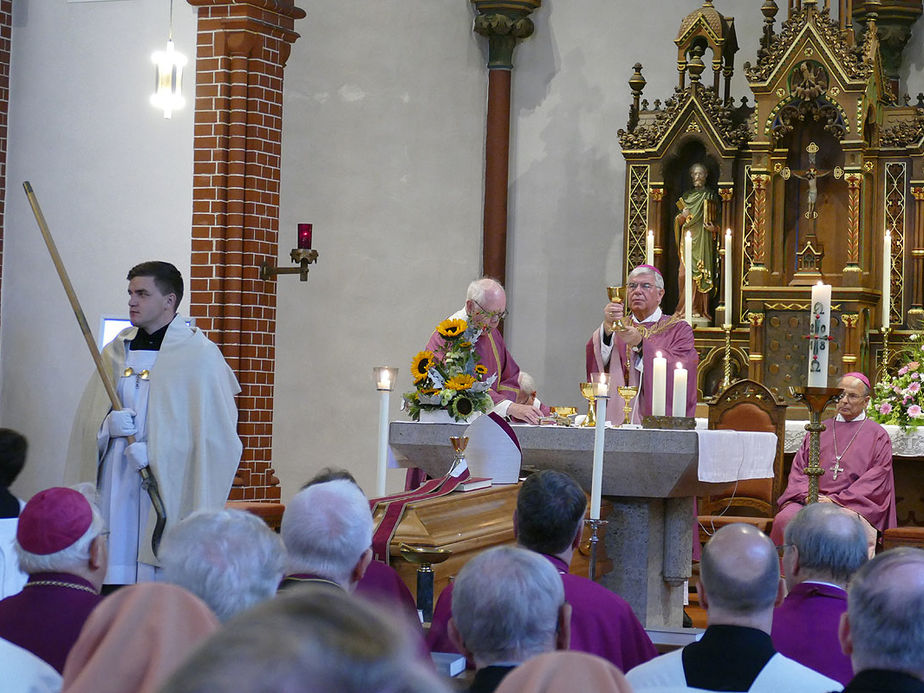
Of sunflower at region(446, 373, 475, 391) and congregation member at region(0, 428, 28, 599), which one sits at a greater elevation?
sunflower at region(446, 373, 475, 391)

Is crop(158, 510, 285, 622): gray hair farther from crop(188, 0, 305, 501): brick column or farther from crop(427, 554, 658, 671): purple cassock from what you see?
crop(188, 0, 305, 501): brick column

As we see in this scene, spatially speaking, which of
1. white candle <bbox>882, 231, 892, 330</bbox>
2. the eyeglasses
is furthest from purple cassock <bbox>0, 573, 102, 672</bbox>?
white candle <bbox>882, 231, 892, 330</bbox>

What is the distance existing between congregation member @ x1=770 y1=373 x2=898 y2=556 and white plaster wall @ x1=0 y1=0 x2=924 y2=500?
10.8 ft

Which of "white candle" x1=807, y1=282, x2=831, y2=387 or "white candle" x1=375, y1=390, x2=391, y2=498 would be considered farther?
"white candle" x1=807, y1=282, x2=831, y2=387

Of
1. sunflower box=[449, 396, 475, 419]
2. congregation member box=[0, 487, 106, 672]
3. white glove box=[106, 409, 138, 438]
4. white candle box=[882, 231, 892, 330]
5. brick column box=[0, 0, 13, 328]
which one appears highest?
brick column box=[0, 0, 13, 328]

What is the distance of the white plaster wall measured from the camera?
27.9 feet

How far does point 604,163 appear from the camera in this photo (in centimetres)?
1147

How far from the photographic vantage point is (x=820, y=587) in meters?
3.22

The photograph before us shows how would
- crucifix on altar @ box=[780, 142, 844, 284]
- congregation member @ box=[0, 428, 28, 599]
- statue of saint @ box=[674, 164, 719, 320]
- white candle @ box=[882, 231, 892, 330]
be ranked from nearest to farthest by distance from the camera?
congregation member @ box=[0, 428, 28, 599]
white candle @ box=[882, 231, 892, 330]
crucifix on altar @ box=[780, 142, 844, 284]
statue of saint @ box=[674, 164, 719, 320]

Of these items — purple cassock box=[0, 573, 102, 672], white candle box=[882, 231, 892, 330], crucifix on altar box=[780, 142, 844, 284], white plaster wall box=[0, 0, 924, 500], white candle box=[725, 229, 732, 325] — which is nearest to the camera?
purple cassock box=[0, 573, 102, 672]

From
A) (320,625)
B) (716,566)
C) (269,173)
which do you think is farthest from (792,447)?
(320,625)

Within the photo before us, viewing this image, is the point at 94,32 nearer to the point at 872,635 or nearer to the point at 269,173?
the point at 269,173

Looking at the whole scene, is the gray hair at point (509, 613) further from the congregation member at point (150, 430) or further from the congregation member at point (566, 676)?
the congregation member at point (150, 430)

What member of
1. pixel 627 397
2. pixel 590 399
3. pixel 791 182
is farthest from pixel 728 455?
pixel 791 182
